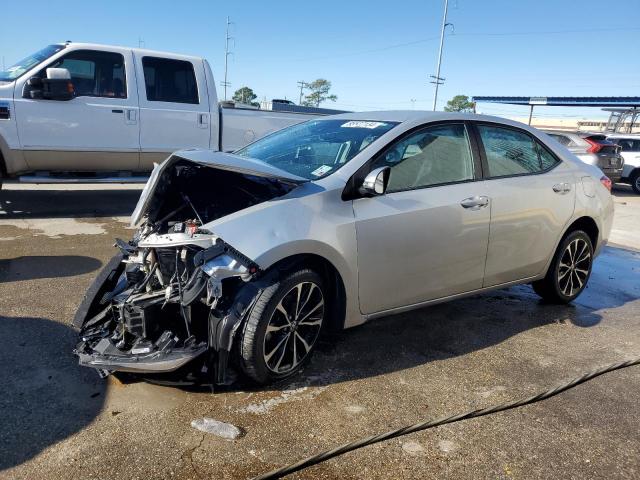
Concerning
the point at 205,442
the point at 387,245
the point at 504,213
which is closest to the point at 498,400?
the point at 387,245

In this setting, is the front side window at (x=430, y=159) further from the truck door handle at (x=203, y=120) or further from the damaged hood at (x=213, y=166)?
the truck door handle at (x=203, y=120)

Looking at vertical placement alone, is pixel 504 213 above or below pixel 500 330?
above

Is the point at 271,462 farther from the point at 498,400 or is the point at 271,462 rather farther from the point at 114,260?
the point at 114,260

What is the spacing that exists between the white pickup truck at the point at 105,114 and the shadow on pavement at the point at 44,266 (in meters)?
2.25

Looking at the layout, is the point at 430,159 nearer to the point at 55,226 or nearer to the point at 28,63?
the point at 55,226

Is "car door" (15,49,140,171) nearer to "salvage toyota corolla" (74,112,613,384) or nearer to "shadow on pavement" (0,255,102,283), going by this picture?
→ "shadow on pavement" (0,255,102,283)

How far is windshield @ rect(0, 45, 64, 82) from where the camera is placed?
7000 mm

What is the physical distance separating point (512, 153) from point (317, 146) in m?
1.68

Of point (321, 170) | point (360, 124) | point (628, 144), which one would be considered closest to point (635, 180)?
point (628, 144)

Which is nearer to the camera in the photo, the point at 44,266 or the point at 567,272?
the point at 567,272

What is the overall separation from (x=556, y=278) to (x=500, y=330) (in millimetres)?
868

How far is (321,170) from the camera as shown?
3.58 metres

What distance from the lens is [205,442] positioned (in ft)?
8.71

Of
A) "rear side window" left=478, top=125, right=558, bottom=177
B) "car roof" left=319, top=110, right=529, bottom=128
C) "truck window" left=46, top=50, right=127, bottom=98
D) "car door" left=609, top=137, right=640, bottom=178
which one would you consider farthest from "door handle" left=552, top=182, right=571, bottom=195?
"car door" left=609, top=137, right=640, bottom=178
